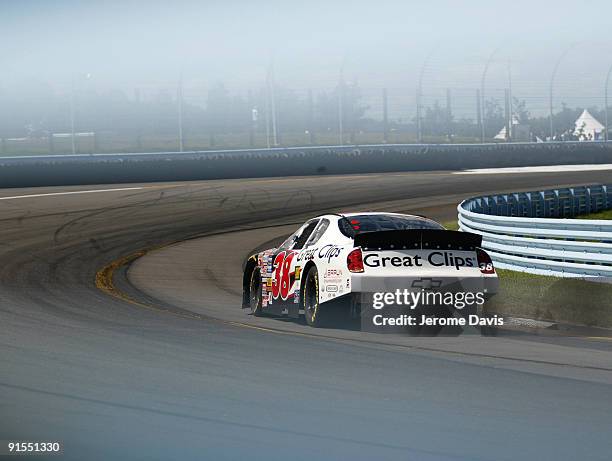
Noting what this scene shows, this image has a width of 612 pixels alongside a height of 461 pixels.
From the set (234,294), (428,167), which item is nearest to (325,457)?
(234,294)

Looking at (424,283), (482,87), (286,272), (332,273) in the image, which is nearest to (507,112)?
(482,87)

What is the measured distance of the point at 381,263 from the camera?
11805 millimetres

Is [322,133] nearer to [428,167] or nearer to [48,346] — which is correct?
[428,167]

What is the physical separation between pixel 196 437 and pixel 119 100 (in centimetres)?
4415

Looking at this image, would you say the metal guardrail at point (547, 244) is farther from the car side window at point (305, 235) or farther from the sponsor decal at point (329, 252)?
the sponsor decal at point (329, 252)

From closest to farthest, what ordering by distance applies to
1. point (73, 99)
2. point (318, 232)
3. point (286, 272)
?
point (318, 232) → point (286, 272) → point (73, 99)

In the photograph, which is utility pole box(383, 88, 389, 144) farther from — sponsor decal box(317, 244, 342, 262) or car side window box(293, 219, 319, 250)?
sponsor decal box(317, 244, 342, 262)

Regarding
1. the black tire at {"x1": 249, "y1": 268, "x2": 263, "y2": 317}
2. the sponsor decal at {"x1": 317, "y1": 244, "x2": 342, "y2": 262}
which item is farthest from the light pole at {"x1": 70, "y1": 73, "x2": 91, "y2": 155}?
the sponsor decal at {"x1": 317, "y1": 244, "x2": 342, "y2": 262}

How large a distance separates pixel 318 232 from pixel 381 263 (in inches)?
64.1

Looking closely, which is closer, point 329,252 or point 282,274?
point 329,252

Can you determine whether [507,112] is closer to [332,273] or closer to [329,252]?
[329,252]

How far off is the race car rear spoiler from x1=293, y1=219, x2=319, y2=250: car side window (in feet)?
5.50

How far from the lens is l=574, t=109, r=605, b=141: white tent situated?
53.3 m

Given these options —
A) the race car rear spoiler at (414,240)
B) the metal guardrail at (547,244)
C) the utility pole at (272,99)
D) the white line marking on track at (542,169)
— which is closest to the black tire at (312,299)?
the race car rear spoiler at (414,240)
